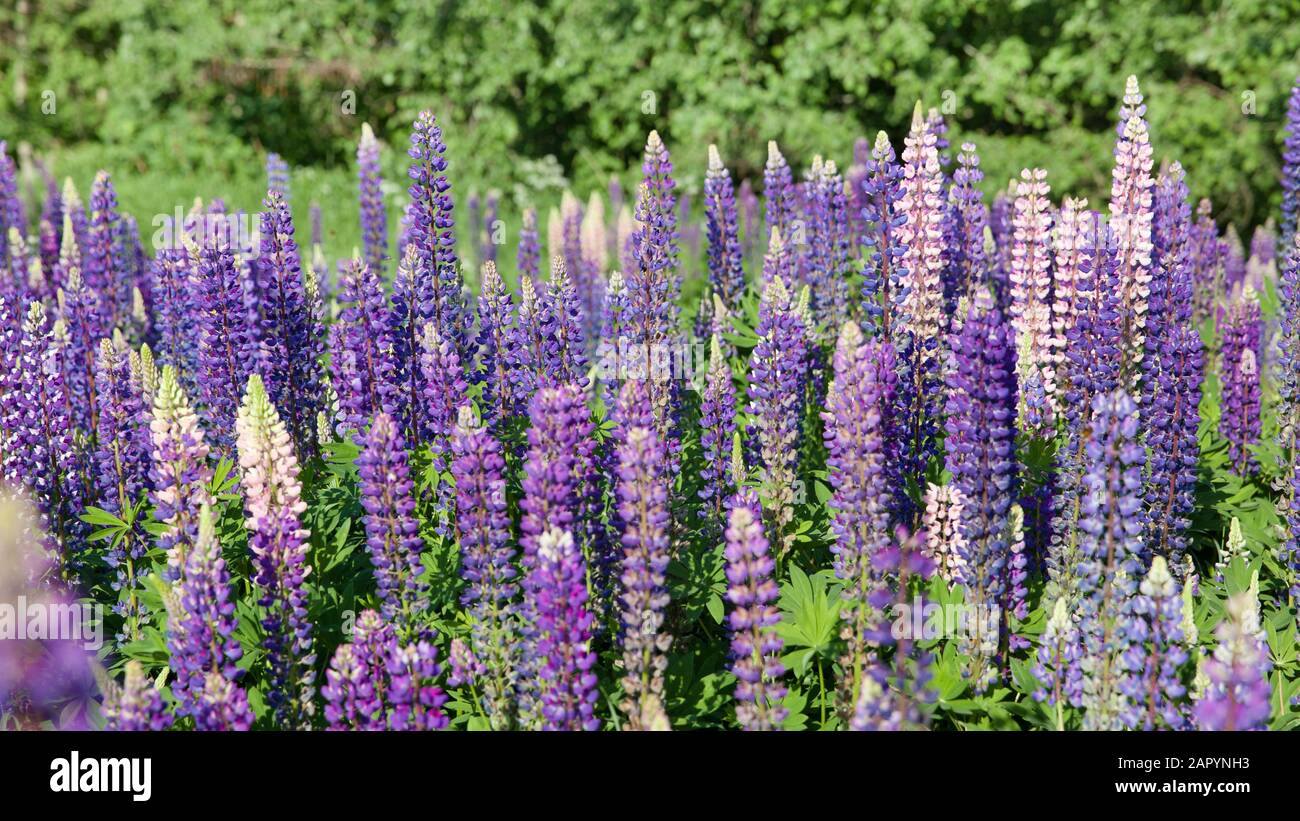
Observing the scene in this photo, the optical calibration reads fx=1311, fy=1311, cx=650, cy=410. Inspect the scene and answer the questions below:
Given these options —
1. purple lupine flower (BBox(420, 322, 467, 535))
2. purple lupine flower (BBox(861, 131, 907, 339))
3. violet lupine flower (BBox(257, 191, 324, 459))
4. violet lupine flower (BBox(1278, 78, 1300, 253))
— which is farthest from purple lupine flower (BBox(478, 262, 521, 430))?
violet lupine flower (BBox(1278, 78, 1300, 253))

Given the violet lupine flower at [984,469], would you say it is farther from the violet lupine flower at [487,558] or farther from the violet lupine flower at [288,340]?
the violet lupine flower at [288,340]

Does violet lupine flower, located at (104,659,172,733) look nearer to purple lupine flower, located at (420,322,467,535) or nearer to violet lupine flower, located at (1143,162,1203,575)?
purple lupine flower, located at (420,322,467,535)

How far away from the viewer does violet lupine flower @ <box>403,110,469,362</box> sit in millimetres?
5145

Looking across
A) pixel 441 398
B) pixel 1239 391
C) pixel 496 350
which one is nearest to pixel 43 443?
pixel 441 398

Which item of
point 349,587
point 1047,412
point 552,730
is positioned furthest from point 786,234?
point 552,730

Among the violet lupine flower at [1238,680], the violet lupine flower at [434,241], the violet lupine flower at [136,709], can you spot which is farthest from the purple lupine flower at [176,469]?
the violet lupine flower at [1238,680]

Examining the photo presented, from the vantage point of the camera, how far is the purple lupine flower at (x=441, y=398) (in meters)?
4.66

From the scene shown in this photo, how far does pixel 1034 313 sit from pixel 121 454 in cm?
361

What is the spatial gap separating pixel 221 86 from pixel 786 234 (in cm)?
1203

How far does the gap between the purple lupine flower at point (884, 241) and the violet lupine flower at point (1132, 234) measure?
2.69ft

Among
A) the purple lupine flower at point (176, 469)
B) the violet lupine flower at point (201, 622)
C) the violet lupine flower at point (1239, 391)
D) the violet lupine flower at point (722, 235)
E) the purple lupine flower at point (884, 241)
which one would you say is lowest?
the violet lupine flower at point (201, 622)

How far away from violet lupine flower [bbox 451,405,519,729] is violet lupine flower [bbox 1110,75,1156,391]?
2419 mm

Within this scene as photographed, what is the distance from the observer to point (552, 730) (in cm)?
361
